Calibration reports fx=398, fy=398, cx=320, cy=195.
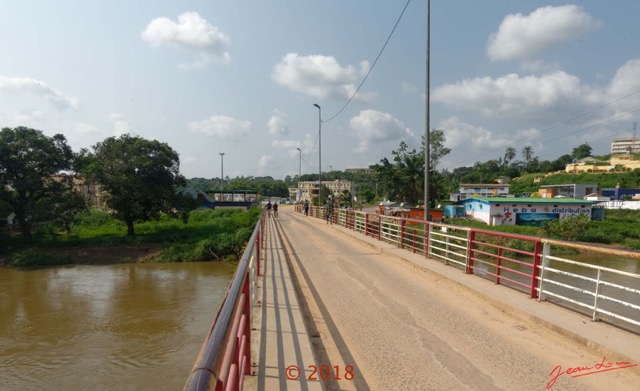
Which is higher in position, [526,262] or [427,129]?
[427,129]

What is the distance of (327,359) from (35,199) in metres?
34.4

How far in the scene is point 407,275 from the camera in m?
9.48

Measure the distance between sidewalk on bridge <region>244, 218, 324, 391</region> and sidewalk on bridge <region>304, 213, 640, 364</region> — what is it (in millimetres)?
3287

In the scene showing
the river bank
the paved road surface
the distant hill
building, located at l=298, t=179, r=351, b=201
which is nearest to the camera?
the paved road surface

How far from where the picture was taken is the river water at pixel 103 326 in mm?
10789

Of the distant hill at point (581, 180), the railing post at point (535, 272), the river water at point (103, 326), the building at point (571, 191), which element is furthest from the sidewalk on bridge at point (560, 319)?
the distant hill at point (581, 180)

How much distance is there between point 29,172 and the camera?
29.6 meters

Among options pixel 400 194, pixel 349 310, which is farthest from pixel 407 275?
pixel 400 194

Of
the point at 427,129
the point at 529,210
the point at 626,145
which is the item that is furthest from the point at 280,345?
the point at 626,145

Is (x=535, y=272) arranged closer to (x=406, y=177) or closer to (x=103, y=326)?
(x=103, y=326)

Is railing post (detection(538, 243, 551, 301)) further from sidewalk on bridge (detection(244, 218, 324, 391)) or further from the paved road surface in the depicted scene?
sidewalk on bridge (detection(244, 218, 324, 391))

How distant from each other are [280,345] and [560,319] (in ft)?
13.0

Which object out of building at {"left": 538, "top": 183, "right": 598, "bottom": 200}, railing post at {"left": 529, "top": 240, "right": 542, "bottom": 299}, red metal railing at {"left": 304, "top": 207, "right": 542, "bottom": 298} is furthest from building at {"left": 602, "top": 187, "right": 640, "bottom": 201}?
railing post at {"left": 529, "top": 240, "right": 542, "bottom": 299}

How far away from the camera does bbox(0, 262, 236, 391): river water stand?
1079 centimetres
